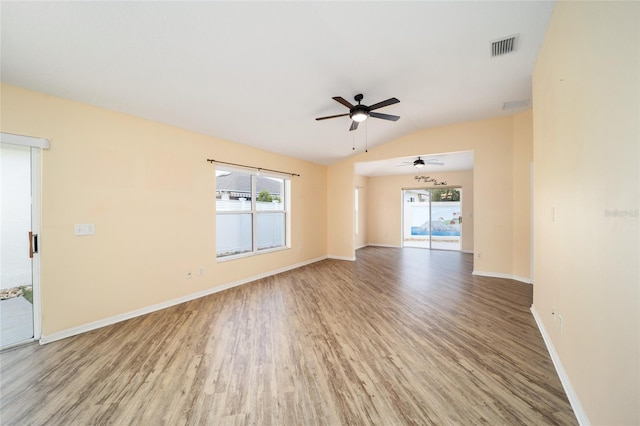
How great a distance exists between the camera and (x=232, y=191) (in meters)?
4.59

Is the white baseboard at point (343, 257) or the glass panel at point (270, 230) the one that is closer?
the glass panel at point (270, 230)

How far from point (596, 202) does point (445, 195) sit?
7744 millimetres

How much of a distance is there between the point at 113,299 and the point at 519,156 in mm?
6695

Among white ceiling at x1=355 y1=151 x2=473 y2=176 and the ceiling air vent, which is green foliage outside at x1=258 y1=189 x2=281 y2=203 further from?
the ceiling air vent

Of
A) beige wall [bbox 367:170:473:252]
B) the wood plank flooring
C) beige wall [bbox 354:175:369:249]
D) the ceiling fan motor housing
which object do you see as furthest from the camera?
beige wall [bbox 354:175:369:249]

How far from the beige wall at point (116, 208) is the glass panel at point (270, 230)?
979 millimetres

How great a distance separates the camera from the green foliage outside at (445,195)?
8.41m

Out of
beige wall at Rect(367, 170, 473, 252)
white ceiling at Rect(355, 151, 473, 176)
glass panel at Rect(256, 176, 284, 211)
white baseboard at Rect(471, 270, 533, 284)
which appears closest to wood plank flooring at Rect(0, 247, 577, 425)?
white baseboard at Rect(471, 270, 533, 284)

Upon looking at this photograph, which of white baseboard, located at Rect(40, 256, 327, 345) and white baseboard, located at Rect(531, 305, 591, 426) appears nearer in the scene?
white baseboard, located at Rect(531, 305, 591, 426)

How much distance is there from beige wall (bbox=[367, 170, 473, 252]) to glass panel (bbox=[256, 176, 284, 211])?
4661mm

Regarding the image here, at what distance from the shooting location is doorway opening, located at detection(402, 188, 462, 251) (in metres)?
8.54

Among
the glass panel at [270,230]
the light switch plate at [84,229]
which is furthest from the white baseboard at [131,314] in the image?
the light switch plate at [84,229]

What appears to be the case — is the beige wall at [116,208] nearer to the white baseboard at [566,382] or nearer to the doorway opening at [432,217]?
the white baseboard at [566,382]

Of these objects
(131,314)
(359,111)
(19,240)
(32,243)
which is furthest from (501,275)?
(19,240)
